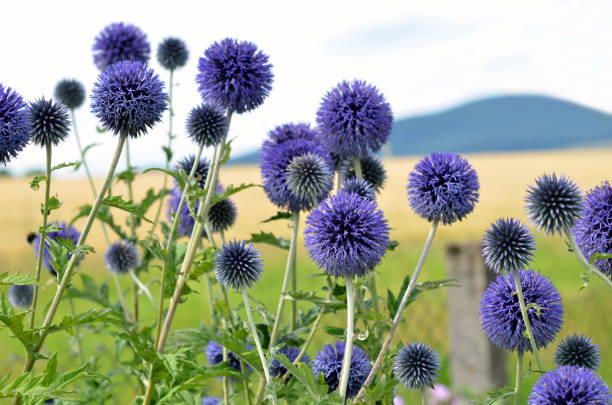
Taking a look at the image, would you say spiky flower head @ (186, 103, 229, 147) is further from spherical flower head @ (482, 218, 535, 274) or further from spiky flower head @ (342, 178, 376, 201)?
spherical flower head @ (482, 218, 535, 274)

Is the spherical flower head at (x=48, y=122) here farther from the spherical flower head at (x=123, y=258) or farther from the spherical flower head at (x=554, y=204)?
the spherical flower head at (x=554, y=204)

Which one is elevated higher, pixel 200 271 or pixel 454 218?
pixel 454 218

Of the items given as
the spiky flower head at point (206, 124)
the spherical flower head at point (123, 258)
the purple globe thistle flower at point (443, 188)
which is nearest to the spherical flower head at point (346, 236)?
the purple globe thistle flower at point (443, 188)

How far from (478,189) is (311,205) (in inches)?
32.3

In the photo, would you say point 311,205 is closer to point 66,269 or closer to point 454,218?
point 454,218

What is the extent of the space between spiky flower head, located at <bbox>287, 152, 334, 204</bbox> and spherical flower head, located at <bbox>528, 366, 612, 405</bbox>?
1.26 meters

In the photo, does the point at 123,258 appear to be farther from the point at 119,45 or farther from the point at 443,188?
the point at 443,188

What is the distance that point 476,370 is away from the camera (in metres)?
6.83

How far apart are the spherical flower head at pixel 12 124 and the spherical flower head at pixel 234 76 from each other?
0.86 meters

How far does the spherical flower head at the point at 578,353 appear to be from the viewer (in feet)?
7.75

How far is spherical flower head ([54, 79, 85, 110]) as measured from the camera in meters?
4.21

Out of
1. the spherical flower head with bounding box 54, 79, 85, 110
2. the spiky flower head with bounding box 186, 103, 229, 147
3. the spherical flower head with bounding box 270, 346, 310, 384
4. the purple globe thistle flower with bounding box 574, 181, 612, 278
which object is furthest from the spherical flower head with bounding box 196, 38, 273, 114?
the spherical flower head with bounding box 54, 79, 85, 110

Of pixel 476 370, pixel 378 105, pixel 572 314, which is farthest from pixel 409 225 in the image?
pixel 378 105

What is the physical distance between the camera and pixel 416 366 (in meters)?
2.53
